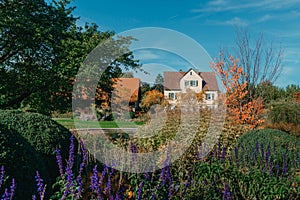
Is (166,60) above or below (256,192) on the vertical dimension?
above

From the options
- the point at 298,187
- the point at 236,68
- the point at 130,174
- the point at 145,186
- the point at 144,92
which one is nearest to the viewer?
the point at 145,186

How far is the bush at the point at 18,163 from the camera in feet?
7.81

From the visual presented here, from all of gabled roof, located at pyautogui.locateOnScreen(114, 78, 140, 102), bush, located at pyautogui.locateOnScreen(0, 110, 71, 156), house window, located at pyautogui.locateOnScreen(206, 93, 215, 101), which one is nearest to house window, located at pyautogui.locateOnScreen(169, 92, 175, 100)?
→ house window, located at pyautogui.locateOnScreen(206, 93, 215, 101)

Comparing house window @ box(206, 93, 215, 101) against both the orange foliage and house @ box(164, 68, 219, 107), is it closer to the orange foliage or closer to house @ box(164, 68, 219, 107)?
house @ box(164, 68, 219, 107)

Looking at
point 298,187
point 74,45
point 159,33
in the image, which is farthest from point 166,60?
point 74,45

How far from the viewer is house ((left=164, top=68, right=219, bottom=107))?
12164mm

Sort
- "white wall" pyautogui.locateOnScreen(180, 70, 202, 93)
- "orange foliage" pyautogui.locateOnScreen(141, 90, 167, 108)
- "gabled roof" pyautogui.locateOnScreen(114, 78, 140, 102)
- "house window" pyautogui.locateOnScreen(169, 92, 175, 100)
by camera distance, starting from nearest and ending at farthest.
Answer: "gabled roof" pyautogui.locateOnScreen(114, 78, 140, 102), "orange foliage" pyautogui.locateOnScreen(141, 90, 167, 108), "white wall" pyautogui.locateOnScreen(180, 70, 202, 93), "house window" pyautogui.locateOnScreen(169, 92, 175, 100)

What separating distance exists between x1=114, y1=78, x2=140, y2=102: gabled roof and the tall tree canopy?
0.44 metres

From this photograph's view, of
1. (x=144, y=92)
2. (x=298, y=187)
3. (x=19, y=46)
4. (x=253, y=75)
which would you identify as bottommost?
(x=298, y=187)

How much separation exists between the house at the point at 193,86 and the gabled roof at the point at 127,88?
1.42m

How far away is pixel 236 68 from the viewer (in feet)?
39.4

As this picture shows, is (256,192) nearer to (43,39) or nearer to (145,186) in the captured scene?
(145,186)

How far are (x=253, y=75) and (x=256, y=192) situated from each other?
9.60 m

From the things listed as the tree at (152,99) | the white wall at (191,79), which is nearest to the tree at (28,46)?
the tree at (152,99)
